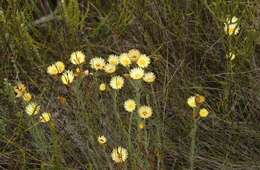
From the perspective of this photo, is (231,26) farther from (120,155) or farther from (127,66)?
(120,155)

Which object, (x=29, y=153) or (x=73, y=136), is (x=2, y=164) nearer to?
(x=29, y=153)

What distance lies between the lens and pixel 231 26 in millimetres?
1770

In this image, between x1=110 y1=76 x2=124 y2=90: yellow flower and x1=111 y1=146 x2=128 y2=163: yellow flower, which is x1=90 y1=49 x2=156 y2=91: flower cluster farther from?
x1=111 y1=146 x2=128 y2=163: yellow flower

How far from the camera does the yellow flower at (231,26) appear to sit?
66.6 inches

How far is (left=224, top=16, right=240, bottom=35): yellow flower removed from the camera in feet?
5.55

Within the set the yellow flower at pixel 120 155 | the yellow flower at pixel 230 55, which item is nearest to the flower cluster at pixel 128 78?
the yellow flower at pixel 120 155

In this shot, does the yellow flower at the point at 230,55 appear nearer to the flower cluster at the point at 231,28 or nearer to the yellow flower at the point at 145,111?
the flower cluster at the point at 231,28

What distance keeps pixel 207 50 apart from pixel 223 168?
19.9 inches

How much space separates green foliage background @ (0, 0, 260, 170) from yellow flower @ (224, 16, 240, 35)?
34 millimetres

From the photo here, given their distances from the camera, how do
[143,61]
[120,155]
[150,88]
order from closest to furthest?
[120,155] → [143,61] → [150,88]

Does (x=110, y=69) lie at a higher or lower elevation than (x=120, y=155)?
higher

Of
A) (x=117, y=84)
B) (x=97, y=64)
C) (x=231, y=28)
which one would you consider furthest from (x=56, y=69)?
(x=231, y=28)

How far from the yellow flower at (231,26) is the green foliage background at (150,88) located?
3 cm

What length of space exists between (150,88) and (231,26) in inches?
16.1
